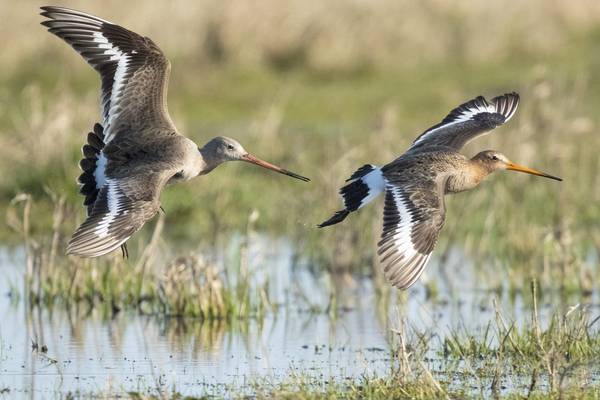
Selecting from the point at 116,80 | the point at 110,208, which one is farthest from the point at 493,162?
the point at 110,208

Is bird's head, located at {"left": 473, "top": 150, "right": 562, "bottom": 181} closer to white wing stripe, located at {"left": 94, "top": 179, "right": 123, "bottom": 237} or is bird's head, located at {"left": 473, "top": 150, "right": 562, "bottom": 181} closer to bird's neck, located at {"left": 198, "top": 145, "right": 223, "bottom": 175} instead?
bird's neck, located at {"left": 198, "top": 145, "right": 223, "bottom": 175}

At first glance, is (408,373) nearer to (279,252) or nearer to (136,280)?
(136,280)

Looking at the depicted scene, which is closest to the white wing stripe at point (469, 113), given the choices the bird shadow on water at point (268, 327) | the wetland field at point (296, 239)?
the wetland field at point (296, 239)

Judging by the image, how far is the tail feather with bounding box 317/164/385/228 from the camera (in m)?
8.59

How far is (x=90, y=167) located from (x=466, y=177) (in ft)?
8.66

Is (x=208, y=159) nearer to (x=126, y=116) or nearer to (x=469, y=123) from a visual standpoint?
(x=126, y=116)

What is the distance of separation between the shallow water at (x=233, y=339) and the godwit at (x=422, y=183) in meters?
0.57

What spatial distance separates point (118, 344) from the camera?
890 centimetres

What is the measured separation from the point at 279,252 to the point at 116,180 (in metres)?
4.00

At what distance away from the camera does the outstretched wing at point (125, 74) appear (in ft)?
30.0

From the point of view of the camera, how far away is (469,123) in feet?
32.3

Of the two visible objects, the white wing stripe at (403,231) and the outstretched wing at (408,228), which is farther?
the white wing stripe at (403,231)

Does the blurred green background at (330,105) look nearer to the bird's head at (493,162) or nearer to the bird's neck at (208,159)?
the bird's neck at (208,159)

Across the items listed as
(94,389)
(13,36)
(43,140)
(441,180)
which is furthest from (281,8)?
(94,389)
